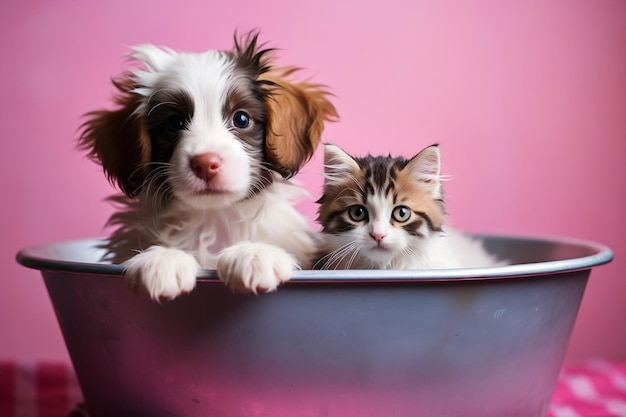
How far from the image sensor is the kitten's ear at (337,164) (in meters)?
1.28

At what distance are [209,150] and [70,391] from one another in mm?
1049

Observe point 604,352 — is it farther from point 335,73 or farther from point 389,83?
point 335,73

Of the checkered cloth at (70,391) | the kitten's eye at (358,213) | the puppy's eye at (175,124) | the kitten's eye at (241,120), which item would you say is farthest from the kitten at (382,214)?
the checkered cloth at (70,391)

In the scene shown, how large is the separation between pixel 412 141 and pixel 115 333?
1.32 meters

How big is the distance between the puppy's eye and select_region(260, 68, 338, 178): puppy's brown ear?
0.52 feet

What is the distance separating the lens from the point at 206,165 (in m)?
1.14

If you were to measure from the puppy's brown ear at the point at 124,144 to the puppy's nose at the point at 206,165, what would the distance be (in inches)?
6.1

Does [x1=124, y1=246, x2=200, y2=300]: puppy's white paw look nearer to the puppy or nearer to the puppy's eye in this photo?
the puppy

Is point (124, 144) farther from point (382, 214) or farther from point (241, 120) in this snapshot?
point (382, 214)

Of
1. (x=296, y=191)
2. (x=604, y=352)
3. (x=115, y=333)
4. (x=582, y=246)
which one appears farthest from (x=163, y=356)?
(x=604, y=352)

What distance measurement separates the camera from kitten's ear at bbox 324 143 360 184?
1.28m

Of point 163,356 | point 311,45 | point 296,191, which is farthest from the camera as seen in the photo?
point 311,45

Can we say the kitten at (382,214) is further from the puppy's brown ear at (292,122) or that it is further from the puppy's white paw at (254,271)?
the puppy's white paw at (254,271)

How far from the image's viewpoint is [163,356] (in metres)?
1.06
